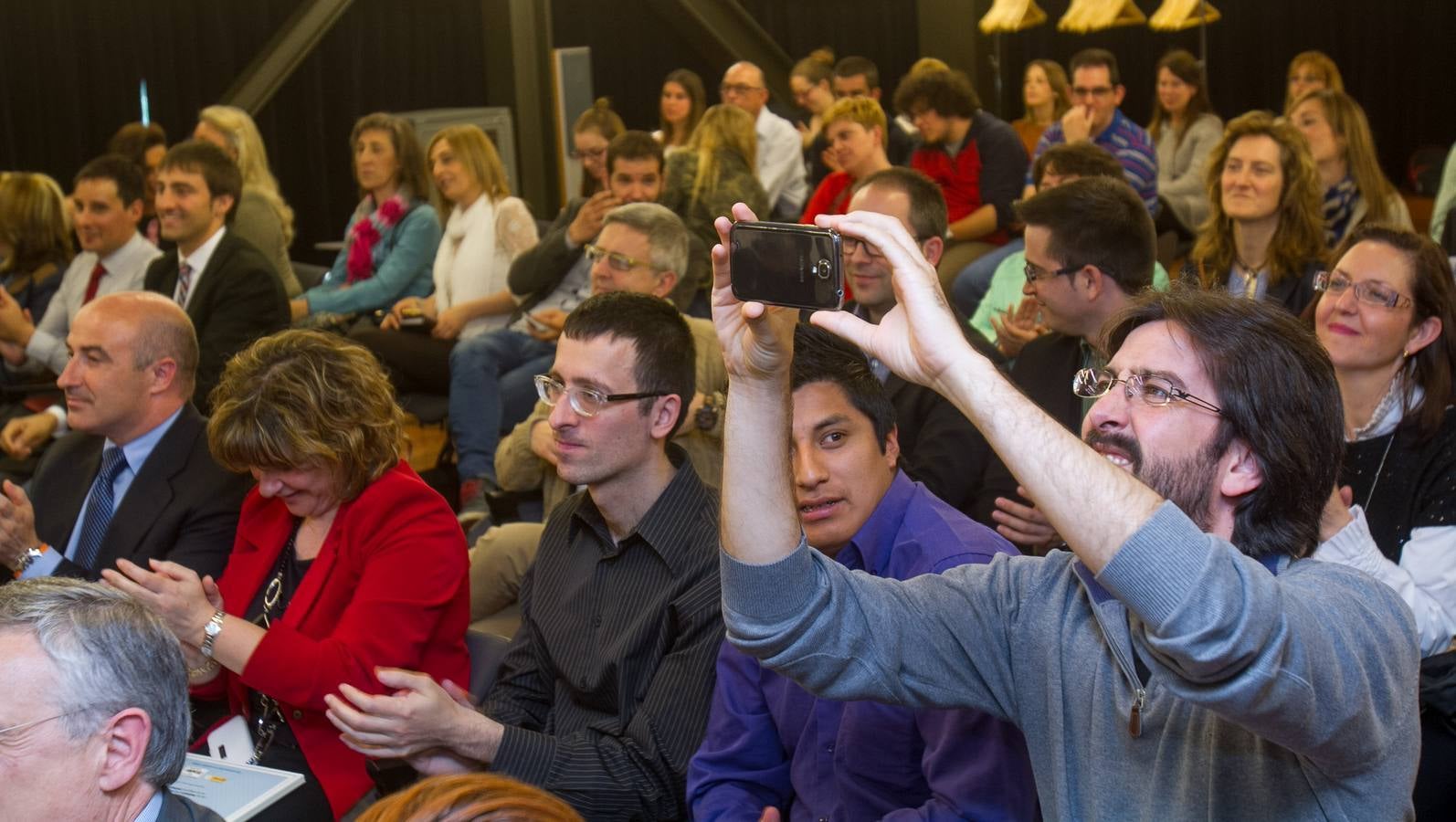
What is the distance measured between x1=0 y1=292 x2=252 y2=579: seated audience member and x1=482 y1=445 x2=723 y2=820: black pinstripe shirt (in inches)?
32.5

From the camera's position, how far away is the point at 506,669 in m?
2.42

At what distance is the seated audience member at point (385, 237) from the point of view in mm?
5598

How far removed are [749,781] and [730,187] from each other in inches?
154

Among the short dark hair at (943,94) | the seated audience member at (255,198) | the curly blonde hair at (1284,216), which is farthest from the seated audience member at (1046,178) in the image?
the seated audience member at (255,198)

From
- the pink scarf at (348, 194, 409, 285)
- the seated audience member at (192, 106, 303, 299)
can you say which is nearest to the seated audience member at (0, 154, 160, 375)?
the seated audience member at (192, 106, 303, 299)

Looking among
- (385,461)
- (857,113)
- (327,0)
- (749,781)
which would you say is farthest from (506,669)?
(327,0)

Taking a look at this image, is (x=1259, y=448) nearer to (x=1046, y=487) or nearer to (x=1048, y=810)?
(x=1046, y=487)

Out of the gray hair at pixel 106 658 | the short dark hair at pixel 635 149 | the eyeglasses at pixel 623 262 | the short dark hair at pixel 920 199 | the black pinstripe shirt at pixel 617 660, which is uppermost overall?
the short dark hair at pixel 635 149

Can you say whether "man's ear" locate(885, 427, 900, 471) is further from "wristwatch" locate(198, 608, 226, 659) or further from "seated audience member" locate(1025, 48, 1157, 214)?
"seated audience member" locate(1025, 48, 1157, 214)

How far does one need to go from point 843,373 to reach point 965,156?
380cm

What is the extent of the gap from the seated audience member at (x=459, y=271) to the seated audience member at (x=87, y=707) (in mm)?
3593

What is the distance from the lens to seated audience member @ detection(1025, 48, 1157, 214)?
19.0 ft

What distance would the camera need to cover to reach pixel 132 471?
2.97 meters

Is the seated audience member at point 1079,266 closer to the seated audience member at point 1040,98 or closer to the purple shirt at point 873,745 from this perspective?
the purple shirt at point 873,745
